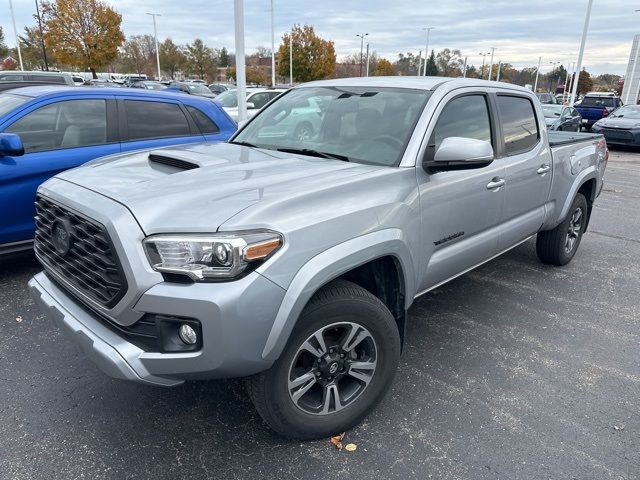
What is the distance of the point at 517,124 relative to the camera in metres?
4.07

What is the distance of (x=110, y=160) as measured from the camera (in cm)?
312

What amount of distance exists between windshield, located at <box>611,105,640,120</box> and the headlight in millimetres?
18216

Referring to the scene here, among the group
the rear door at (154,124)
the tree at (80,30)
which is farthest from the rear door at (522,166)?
the tree at (80,30)

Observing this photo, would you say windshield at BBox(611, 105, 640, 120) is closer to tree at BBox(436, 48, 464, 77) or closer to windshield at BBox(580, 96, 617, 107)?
windshield at BBox(580, 96, 617, 107)

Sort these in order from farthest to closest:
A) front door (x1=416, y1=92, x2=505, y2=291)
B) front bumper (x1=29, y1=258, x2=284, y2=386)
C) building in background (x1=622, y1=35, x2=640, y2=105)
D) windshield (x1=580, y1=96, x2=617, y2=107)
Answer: building in background (x1=622, y1=35, x2=640, y2=105) < windshield (x1=580, y1=96, x2=617, y2=107) < front door (x1=416, y1=92, x2=505, y2=291) < front bumper (x1=29, y1=258, x2=284, y2=386)

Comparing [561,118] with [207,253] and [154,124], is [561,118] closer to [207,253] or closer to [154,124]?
[154,124]

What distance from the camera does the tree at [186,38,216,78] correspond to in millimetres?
64062

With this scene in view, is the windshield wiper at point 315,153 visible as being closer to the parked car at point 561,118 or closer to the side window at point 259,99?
the side window at point 259,99

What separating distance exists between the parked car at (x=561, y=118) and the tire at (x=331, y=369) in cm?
1469

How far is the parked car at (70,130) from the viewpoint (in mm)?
4254

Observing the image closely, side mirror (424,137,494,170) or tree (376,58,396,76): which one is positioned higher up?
tree (376,58,396,76)

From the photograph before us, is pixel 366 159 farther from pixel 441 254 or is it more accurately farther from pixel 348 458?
pixel 348 458

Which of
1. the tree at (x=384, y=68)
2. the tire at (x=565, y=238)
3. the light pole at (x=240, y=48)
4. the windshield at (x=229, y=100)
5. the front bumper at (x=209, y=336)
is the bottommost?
the tire at (x=565, y=238)

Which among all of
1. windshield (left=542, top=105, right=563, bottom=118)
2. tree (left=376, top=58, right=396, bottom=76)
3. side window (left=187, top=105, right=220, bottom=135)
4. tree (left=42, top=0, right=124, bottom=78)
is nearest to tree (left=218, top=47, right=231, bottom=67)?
tree (left=376, top=58, right=396, bottom=76)
